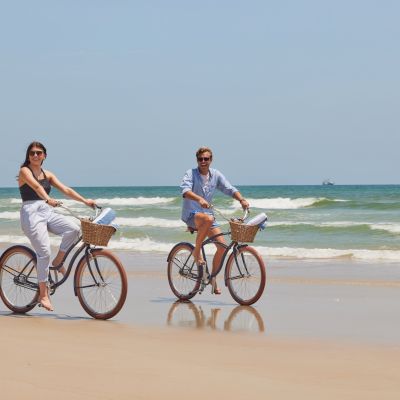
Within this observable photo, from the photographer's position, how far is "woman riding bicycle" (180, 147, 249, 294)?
8.84 metres

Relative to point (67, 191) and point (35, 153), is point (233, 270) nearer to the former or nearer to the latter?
point (67, 191)

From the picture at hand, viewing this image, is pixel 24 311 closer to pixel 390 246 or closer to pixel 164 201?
pixel 390 246

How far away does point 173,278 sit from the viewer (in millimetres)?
9438

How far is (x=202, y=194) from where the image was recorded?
29.3 ft

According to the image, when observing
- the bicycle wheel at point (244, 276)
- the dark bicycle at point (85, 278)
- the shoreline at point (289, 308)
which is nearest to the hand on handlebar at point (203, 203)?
the bicycle wheel at point (244, 276)

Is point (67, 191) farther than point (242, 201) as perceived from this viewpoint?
No

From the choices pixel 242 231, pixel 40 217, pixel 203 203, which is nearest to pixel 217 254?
pixel 242 231

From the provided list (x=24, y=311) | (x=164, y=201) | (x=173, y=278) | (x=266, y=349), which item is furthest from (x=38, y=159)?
(x=164, y=201)

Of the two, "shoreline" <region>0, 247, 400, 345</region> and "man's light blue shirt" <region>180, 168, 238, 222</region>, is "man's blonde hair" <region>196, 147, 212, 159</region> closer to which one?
"man's light blue shirt" <region>180, 168, 238, 222</region>

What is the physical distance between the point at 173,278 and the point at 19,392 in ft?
16.0

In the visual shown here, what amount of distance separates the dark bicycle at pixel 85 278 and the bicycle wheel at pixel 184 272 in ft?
5.16

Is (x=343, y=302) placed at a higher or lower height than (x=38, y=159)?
lower

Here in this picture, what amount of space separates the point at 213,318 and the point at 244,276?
3.22 feet

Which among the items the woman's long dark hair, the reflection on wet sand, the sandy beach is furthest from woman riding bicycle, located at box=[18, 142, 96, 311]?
the reflection on wet sand
